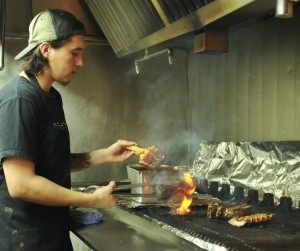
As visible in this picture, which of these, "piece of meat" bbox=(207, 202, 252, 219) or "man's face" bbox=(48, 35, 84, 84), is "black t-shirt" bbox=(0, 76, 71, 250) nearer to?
"man's face" bbox=(48, 35, 84, 84)

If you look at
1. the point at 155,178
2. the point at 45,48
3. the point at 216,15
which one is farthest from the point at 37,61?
the point at 155,178

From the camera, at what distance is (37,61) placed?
155 cm

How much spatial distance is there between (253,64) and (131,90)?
1249mm

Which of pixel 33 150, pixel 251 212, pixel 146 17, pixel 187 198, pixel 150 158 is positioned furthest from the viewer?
pixel 146 17

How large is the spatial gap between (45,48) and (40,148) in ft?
1.22

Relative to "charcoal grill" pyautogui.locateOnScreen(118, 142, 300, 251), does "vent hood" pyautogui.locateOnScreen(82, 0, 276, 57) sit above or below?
above

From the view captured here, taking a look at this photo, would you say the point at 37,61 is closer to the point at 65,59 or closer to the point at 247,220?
the point at 65,59

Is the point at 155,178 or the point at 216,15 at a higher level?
the point at 216,15

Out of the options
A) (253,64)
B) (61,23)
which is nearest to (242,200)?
(253,64)

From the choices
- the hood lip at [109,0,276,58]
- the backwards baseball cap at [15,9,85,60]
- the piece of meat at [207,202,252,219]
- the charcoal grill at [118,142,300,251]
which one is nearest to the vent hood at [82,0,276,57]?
the hood lip at [109,0,276,58]

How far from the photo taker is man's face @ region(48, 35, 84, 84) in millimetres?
1541

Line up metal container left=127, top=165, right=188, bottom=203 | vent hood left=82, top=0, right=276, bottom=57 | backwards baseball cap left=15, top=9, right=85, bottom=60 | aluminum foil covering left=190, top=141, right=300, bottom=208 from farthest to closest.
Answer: metal container left=127, top=165, right=188, bottom=203, aluminum foil covering left=190, top=141, right=300, bottom=208, vent hood left=82, top=0, right=276, bottom=57, backwards baseball cap left=15, top=9, right=85, bottom=60

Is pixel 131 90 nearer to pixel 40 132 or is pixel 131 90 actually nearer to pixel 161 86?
pixel 161 86

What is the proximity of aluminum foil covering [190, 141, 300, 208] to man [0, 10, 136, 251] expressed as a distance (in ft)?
2.65
